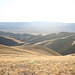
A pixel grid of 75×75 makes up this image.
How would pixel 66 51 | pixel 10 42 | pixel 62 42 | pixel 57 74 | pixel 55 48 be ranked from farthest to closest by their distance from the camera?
pixel 10 42 < pixel 62 42 < pixel 55 48 < pixel 66 51 < pixel 57 74

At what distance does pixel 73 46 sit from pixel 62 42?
13.1m

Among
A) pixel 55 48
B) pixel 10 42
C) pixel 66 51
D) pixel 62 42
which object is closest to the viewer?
pixel 66 51

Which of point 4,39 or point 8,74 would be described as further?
point 4,39

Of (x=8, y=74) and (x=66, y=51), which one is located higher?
(x=8, y=74)

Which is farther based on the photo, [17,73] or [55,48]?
[55,48]

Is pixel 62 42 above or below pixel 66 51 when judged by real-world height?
above

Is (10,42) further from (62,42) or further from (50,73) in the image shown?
(50,73)

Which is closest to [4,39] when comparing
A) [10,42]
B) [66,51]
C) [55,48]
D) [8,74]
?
[10,42]

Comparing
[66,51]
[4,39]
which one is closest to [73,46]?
[66,51]

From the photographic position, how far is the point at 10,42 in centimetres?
9206

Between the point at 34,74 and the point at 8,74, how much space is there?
1.79m

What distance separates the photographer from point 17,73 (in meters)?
6.30

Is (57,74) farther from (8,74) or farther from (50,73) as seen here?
(8,74)

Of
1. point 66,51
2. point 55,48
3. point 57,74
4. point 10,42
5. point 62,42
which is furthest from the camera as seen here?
point 10,42
